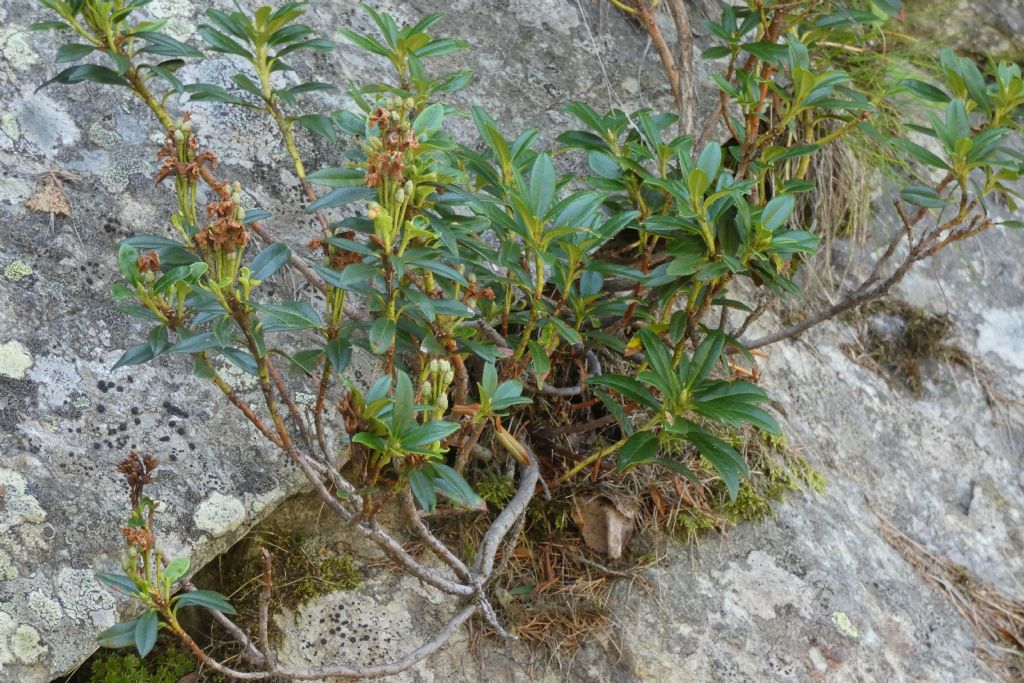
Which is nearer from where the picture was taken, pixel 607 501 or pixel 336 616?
pixel 336 616

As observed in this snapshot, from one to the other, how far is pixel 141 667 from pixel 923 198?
6.78 ft

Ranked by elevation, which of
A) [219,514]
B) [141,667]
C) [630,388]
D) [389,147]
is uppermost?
[389,147]

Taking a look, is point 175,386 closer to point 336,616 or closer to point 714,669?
point 336,616

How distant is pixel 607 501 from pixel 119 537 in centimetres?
110

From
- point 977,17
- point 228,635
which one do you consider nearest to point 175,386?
point 228,635

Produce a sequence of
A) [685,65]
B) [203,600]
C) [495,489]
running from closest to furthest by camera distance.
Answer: [203,600] < [495,489] < [685,65]

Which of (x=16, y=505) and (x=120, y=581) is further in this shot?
(x=16, y=505)

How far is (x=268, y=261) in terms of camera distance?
1.59 m

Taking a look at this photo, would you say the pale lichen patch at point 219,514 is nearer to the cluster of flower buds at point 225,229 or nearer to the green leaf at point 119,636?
the green leaf at point 119,636

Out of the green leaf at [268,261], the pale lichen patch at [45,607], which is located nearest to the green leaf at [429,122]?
the green leaf at [268,261]

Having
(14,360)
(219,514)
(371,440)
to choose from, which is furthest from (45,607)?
(371,440)

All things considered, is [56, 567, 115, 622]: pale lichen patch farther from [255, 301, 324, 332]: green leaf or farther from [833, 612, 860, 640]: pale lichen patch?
[833, 612, 860, 640]: pale lichen patch

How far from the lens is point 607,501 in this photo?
2.19 m

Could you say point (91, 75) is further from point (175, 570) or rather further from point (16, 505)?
point (175, 570)
